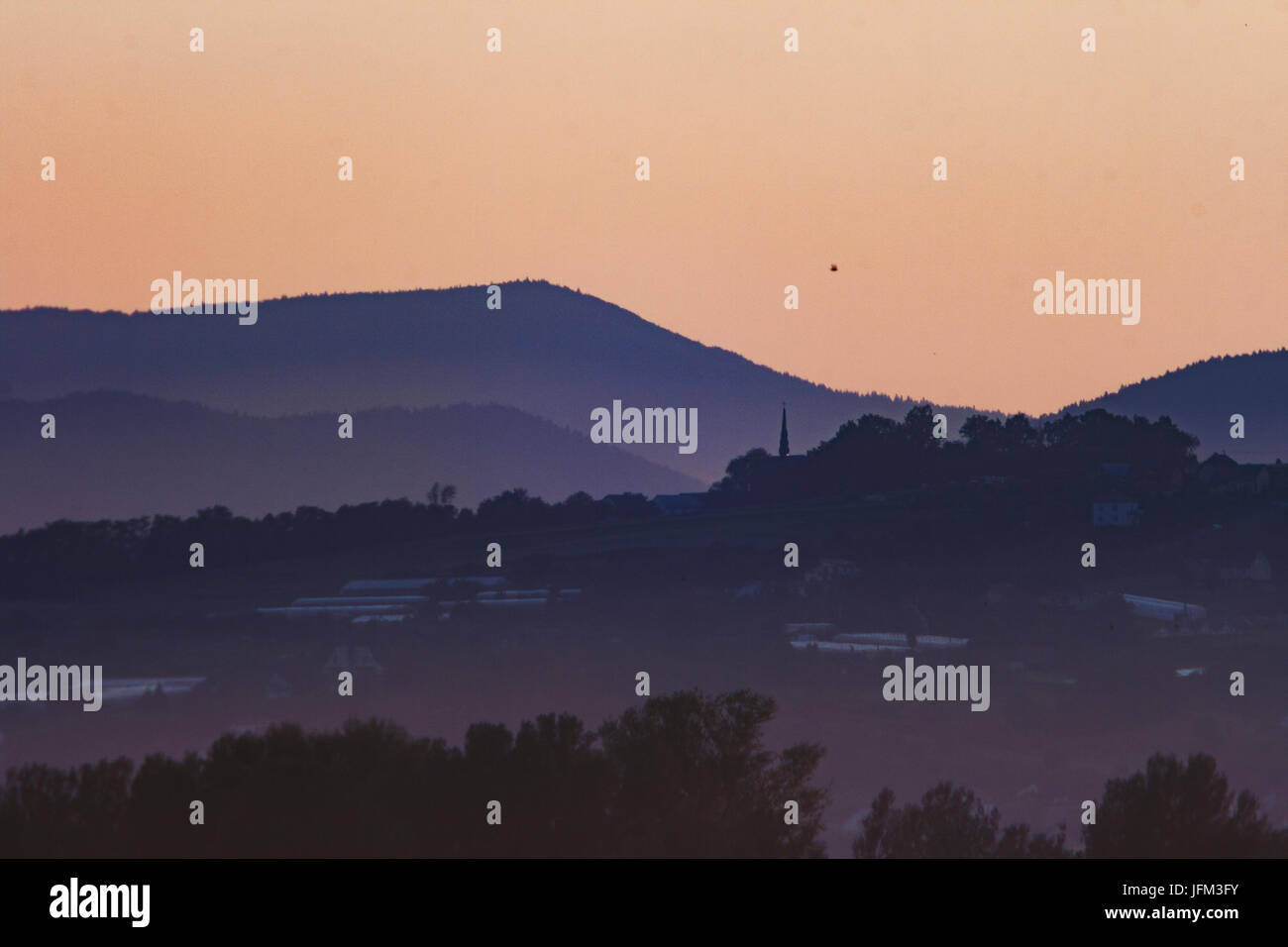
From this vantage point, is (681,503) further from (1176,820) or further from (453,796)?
(453,796)

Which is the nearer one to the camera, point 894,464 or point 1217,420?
point 894,464

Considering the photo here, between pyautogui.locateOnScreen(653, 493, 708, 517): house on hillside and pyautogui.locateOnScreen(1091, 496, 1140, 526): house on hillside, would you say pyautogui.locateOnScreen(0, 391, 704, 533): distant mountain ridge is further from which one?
pyautogui.locateOnScreen(1091, 496, 1140, 526): house on hillside

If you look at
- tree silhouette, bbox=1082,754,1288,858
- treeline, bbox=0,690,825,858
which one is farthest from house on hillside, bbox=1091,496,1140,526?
treeline, bbox=0,690,825,858

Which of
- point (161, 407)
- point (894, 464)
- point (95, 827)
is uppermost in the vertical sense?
point (161, 407)

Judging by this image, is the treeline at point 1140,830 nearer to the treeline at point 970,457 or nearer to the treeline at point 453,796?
the treeline at point 453,796
